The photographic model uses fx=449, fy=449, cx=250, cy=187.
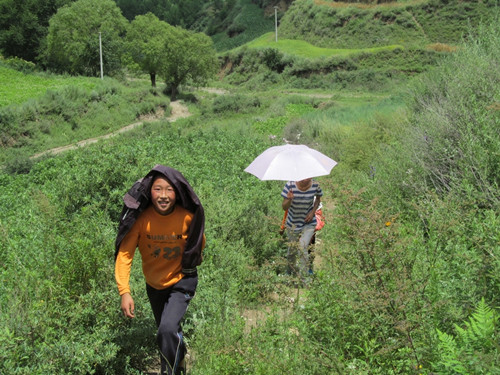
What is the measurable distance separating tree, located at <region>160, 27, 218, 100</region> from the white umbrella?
36.7 meters

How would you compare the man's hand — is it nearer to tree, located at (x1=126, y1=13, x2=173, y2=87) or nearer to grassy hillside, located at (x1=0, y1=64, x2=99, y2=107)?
grassy hillside, located at (x1=0, y1=64, x2=99, y2=107)

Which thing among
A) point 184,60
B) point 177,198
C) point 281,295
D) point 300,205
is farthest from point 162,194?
point 184,60

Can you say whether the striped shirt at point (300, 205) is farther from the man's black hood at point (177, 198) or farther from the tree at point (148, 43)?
the tree at point (148, 43)

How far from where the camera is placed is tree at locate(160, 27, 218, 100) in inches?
1612

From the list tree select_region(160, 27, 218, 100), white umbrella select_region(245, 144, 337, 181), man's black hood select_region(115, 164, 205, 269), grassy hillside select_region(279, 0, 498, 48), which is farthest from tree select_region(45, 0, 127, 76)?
man's black hood select_region(115, 164, 205, 269)

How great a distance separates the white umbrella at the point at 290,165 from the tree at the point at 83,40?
41855 mm

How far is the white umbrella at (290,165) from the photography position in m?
5.74

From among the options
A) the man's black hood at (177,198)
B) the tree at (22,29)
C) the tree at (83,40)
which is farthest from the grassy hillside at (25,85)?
the man's black hood at (177,198)

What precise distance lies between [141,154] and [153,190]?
430 centimetres

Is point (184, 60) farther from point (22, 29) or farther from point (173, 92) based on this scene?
point (22, 29)

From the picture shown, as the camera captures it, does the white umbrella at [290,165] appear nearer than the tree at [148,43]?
Yes

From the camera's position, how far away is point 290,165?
5.86 m

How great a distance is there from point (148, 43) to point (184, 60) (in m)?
5.16

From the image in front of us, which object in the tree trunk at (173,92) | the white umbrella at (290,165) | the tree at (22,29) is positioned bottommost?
the tree trunk at (173,92)
